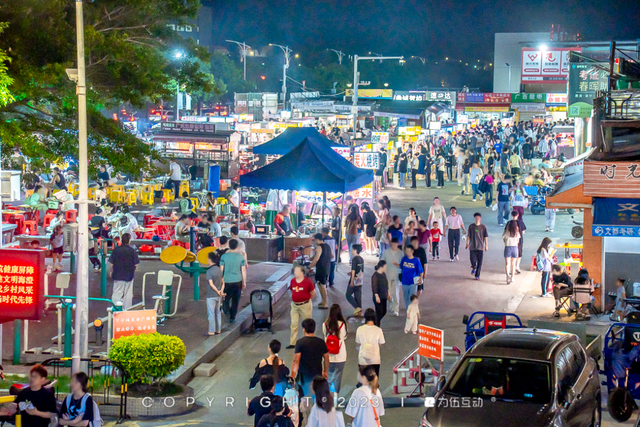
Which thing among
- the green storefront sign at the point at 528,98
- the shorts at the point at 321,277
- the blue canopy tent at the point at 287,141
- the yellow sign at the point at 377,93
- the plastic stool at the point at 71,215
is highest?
the yellow sign at the point at 377,93

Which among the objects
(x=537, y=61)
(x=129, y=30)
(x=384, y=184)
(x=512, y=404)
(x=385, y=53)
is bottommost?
(x=512, y=404)

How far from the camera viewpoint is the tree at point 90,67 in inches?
470

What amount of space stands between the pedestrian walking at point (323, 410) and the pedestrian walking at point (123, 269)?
23.3 feet

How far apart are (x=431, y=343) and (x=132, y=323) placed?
426cm

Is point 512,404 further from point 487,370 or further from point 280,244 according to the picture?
point 280,244

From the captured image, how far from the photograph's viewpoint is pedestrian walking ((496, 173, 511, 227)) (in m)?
24.5

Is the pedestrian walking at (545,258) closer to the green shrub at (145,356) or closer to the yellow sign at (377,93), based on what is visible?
the green shrub at (145,356)

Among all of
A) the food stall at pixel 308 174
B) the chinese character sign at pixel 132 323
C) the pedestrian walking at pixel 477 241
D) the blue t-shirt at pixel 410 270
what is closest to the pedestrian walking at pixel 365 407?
the chinese character sign at pixel 132 323

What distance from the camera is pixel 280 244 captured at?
20.5 m

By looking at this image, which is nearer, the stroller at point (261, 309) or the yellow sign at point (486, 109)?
→ the stroller at point (261, 309)

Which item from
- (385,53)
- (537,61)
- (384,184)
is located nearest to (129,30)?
(384,184)

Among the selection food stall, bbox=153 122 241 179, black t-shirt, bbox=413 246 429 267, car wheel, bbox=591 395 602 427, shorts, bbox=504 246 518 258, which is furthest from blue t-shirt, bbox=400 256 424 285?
food stall, bbox=153 122 241 179

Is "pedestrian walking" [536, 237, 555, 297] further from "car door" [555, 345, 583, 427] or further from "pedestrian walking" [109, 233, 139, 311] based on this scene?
"pedestrian walking" [109, 233, 139, 311]

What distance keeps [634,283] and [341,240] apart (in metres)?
9.04
